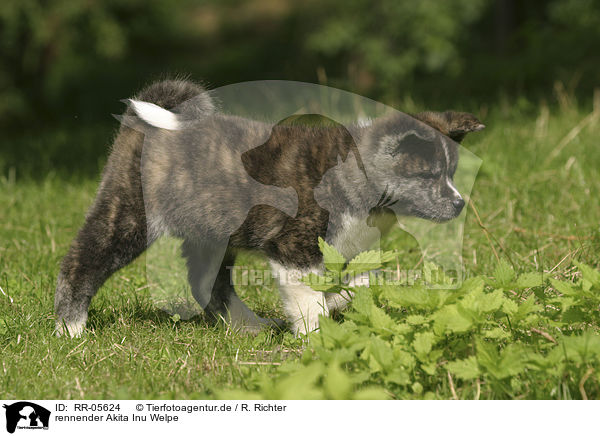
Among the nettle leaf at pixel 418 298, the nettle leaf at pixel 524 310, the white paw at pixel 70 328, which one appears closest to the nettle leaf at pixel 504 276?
the nettle leaf at pixel 524 310

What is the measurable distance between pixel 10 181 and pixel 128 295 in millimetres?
3239

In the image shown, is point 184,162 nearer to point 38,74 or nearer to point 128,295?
point 128,295

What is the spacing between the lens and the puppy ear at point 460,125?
363cm

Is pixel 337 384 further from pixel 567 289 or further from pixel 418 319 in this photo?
pixel 567 289

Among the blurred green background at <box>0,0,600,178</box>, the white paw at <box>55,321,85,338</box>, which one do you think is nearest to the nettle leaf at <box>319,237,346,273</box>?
the white paw at <box>55,321,85,338</box>

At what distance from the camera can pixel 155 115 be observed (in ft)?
11.9

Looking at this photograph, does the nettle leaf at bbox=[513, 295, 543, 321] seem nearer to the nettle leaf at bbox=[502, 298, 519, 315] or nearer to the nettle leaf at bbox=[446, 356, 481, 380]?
the nettle leaf at bbox=[502, 298, 519, 315]

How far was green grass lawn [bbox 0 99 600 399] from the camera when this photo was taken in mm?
2541

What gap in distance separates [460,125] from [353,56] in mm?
8908

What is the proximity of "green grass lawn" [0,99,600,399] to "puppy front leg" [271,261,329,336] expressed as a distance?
137mm

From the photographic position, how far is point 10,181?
657 centimetres
